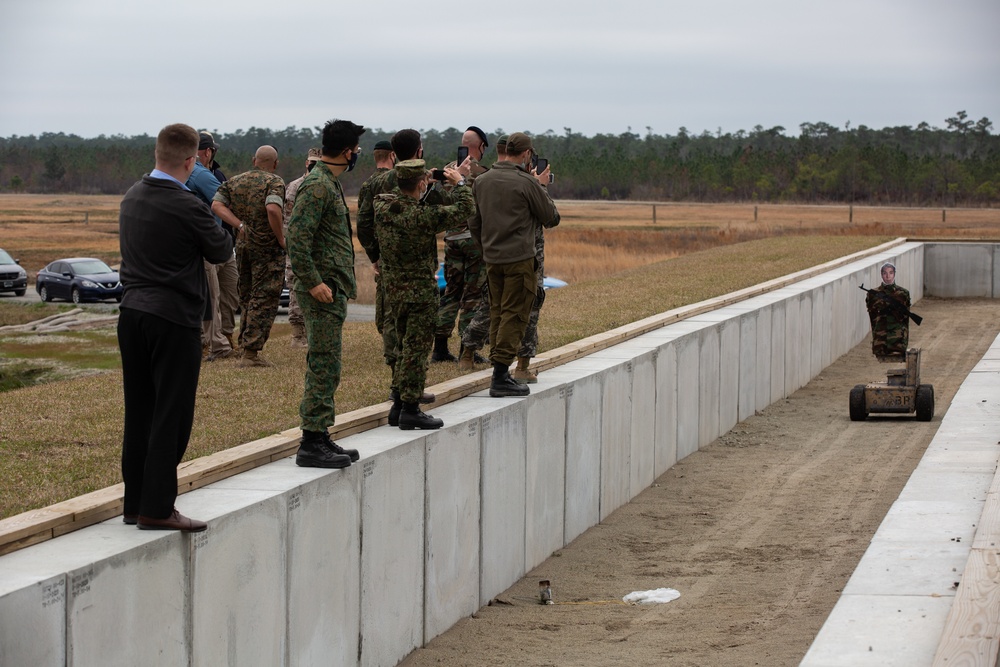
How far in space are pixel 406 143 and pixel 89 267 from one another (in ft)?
104

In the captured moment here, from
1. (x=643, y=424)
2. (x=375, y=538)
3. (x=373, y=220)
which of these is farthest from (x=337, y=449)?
(x=643, y=424)

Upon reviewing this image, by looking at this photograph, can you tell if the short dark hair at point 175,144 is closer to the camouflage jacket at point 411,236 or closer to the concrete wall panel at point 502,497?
the camouflage jacket at point 411,236

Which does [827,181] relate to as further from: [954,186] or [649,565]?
[649,565]

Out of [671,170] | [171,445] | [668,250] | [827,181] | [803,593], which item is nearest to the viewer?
[171,445]

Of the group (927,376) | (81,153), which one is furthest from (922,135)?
(927,376)

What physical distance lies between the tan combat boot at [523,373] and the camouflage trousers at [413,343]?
2.07m

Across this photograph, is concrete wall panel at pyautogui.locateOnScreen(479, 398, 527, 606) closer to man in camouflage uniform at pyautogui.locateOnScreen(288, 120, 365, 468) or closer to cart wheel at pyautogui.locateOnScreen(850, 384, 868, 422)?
man in camouflage uniform at pyautogui.locateOnScreen(288, 120, 365, 468)

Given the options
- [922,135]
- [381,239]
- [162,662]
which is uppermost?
[922,135]

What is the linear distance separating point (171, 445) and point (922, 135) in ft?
535

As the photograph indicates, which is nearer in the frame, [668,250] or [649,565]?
[649,565]

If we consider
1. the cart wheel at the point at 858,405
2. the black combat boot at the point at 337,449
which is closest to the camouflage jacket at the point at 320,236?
the black combat boot at the point at 337,449

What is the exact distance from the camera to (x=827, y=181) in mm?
→ 106000

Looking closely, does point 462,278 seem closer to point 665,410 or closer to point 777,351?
point 665,410

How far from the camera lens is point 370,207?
9.47 meters
